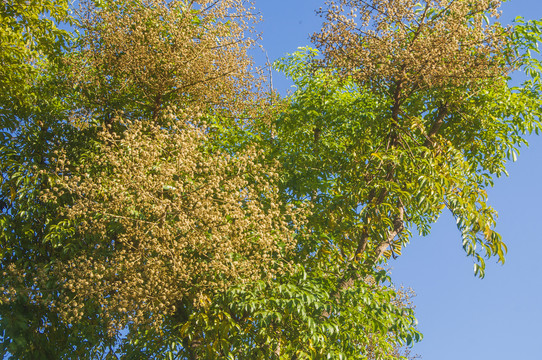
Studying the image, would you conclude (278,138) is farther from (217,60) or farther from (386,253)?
(386,253)

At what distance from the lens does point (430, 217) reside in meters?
8.98

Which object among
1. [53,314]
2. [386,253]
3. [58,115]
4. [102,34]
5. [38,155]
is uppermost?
[102,34]

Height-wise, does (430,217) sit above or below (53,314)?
above

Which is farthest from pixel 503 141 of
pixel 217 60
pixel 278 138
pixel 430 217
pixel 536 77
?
pixel 217 60

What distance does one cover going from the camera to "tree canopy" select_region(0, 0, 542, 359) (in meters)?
5.43

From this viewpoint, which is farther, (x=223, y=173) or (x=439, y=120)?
(x=439, y=120)

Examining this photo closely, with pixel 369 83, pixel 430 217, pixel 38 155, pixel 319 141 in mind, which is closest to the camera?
pixel 369 83

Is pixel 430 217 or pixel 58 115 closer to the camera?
pixel 58 115

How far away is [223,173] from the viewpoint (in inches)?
239

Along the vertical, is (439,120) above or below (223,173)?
above

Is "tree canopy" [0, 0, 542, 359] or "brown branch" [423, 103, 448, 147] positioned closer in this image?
"tree canopy" [0, 0, 542, 359]

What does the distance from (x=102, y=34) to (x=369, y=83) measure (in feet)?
11.0

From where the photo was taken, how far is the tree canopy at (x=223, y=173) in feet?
17.8

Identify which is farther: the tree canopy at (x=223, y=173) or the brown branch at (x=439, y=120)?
the brown branch at (x=439, y=120)
